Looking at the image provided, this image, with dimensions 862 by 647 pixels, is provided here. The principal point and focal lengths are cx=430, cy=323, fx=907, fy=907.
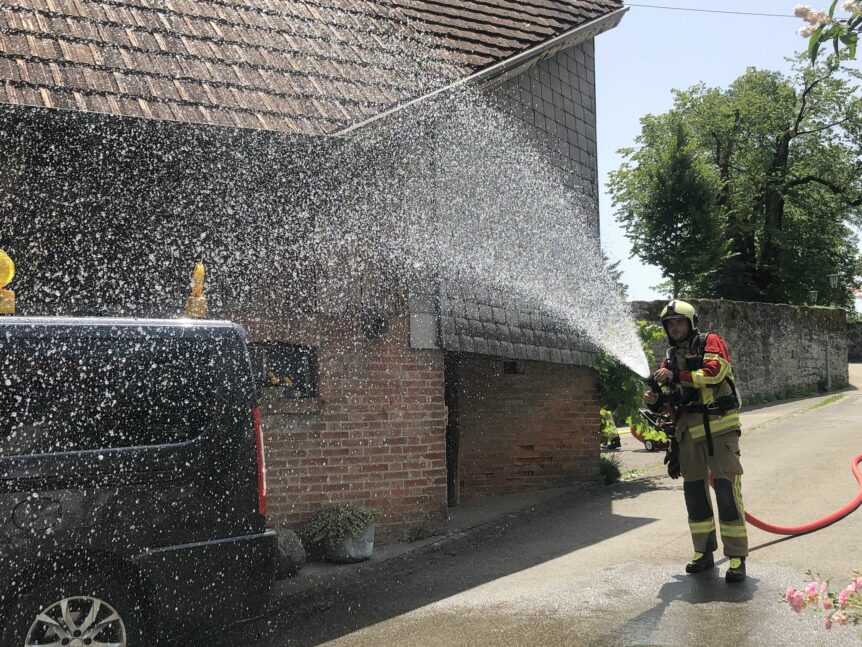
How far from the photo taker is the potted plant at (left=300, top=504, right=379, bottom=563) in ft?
24.8

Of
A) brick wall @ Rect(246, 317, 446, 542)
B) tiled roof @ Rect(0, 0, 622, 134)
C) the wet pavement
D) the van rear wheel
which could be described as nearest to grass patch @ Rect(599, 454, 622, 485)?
the wet pavement

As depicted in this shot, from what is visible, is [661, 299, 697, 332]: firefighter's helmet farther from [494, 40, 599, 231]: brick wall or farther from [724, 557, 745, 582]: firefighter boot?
[494, 40, 599, 231]: brick wall

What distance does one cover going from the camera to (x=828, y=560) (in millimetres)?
6625

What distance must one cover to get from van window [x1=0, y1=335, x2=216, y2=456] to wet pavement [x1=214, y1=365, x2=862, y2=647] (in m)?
1.60

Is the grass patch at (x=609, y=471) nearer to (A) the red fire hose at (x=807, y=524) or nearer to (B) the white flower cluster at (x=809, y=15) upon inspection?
(A) the red fire hose at (x=807, y=524)

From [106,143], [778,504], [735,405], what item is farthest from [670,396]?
[106,143]

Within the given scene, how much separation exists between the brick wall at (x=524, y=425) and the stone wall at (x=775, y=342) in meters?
9.24

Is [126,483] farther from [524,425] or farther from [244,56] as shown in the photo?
[524,425]

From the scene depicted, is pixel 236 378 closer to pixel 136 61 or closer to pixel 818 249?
Result: pixel 136 61

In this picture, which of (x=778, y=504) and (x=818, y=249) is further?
(x=818, y=249)

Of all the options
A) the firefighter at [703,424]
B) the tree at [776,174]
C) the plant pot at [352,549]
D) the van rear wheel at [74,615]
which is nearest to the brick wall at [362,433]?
the plant pot at [352,549]

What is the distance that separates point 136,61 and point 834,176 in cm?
3854

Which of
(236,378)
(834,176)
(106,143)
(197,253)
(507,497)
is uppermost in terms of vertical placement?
(834,176)

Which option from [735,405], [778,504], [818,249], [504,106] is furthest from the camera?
[818,249]
